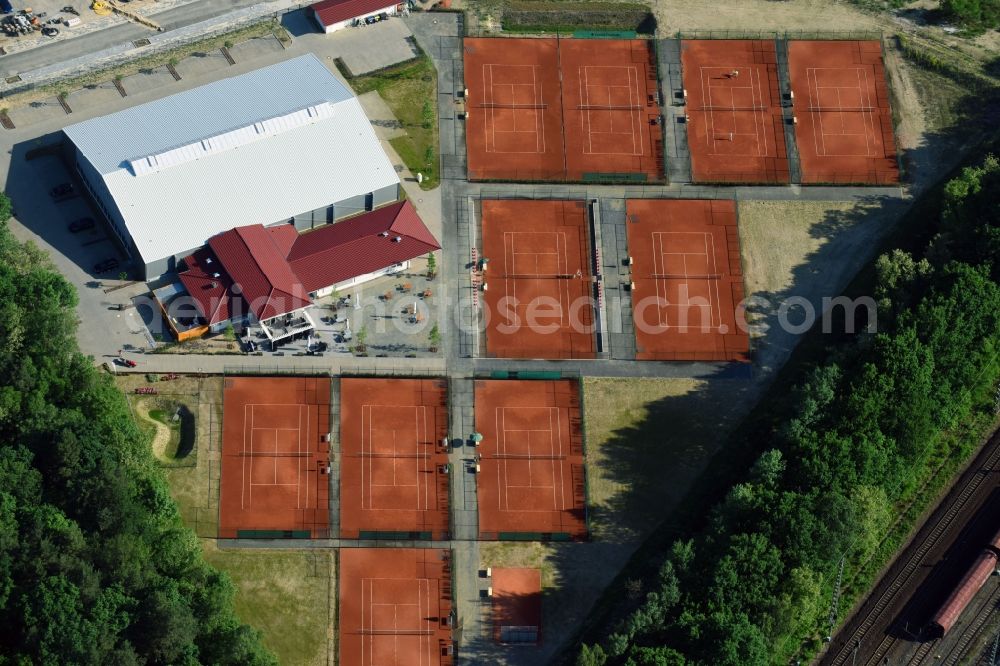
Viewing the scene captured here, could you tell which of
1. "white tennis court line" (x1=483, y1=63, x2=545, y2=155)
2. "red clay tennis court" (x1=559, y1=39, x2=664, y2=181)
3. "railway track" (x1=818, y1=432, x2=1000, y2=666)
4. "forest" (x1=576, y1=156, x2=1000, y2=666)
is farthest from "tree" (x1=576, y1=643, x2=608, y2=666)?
"white tennis court line" (x1=483, y1=63, x2=545, y2=155)

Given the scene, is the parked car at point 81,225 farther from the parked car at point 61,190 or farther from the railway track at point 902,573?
the railway track at point 902,573

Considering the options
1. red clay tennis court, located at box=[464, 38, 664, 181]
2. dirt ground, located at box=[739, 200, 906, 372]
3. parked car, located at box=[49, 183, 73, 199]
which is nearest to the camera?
dirt ground, located at box=[739, 200, 906, 372]

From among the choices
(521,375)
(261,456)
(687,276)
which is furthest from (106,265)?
(687,276)

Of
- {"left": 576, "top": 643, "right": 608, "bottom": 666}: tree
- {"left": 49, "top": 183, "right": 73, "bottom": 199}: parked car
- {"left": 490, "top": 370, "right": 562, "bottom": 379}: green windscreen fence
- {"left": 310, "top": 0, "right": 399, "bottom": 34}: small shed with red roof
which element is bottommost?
{"left": 576, "top": 643, "right": 608, "bottom": 666}: tree

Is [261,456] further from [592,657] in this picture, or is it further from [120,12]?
[120,12]

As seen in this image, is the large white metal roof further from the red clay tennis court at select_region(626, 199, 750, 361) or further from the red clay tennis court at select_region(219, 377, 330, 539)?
the red clay tennis court at select_region(626, 199, 750, 361)

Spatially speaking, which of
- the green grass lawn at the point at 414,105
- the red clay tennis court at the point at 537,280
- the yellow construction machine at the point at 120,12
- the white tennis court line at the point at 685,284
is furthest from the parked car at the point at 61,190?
the white tennis court line at the point at 685,284
